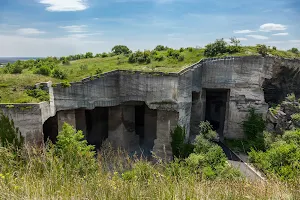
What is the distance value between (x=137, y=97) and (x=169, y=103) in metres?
2.64

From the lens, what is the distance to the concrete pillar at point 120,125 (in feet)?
66.9

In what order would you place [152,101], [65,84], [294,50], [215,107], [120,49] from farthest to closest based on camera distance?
[120,49] < [215,107] < [294,50] < [152,101] < [65,84]

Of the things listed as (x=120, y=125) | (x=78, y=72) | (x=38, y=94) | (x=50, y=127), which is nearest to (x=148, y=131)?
(x=120, y=125)

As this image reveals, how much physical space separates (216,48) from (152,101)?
9.58 m

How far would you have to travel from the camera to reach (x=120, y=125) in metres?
20.6

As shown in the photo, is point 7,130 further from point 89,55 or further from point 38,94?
point 89,55

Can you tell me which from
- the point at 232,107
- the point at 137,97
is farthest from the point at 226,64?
the point at 137,97

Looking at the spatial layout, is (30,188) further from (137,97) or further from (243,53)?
(243,53)

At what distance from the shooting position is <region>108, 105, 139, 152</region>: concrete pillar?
803 inches

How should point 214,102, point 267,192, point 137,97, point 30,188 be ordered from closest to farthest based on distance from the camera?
point 30,188 → point 267,192 → point 137,97 → point 214,102

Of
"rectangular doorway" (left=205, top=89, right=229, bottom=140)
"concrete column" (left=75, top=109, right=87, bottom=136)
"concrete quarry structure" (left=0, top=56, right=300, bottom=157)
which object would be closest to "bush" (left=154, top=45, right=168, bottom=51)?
"rectangular doorway" (left=205, top=89, right=229, bottom=140)

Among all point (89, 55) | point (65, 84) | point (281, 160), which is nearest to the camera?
point (281, 160)

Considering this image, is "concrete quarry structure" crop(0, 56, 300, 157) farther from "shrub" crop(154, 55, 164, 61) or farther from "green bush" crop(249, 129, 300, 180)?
"green bush" crop(249, 129, 300, 180)

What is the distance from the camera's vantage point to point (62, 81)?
17.1 meters
